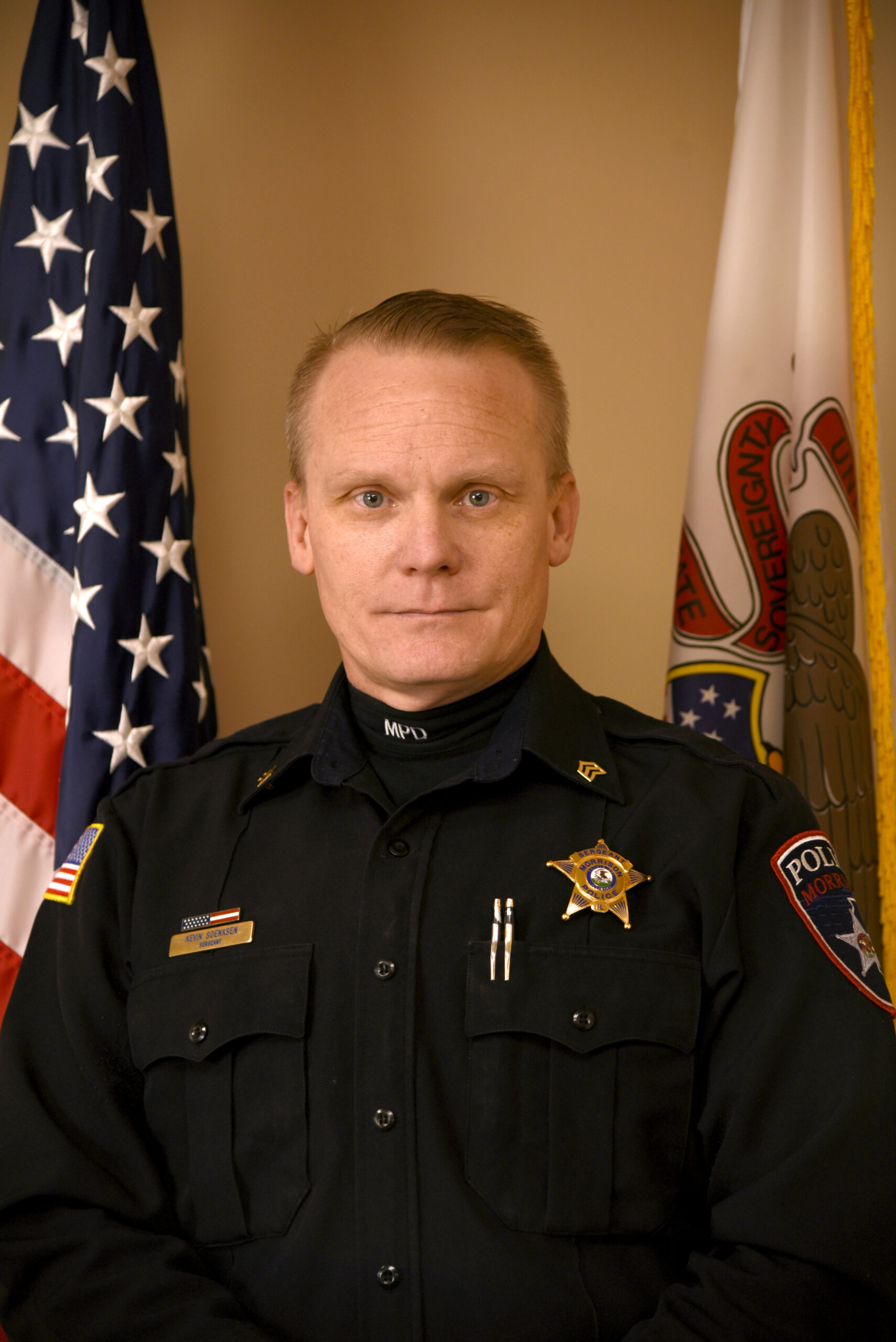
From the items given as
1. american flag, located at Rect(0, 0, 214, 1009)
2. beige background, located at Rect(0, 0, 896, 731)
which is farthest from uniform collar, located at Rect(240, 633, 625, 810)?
beige background, located at Rect(0, 0, 896, 731)

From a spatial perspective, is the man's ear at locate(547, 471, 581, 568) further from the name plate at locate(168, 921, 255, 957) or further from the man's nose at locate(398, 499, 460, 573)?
the name plate at locate(168, 921, 255, 957)

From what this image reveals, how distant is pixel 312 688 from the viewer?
7.38 feet

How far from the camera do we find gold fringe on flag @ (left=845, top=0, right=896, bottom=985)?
5.35 feet

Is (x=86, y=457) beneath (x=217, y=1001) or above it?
above

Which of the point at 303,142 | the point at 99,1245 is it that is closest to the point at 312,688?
the point at 303,142

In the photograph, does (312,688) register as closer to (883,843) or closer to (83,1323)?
(883,843)

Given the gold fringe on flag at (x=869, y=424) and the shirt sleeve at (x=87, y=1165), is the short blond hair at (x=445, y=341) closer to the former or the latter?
the gold fringe on flag at (x=869, y=424)

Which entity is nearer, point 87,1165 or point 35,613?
point 87,1165

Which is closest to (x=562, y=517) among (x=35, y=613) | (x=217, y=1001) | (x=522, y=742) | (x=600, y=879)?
(x=522, y=742)

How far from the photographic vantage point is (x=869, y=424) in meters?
1.67

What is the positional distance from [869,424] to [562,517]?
558 mm

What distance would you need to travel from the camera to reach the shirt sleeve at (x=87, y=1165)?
3.67 feet

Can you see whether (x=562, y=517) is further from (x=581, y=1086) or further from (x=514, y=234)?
(x=514, y=234)

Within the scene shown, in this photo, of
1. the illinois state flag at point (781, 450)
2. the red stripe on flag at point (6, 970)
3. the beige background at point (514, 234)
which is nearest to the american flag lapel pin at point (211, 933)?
the red stripe on flag at point (6, 970)
